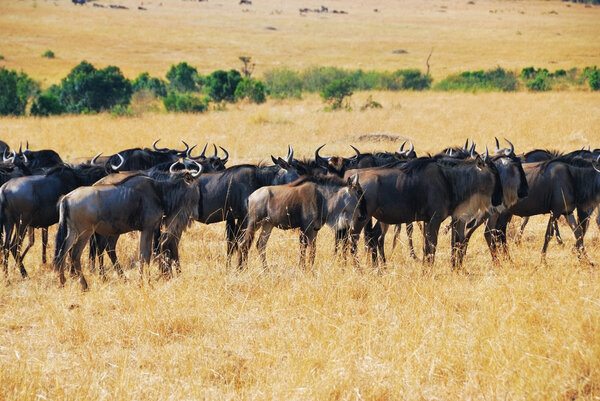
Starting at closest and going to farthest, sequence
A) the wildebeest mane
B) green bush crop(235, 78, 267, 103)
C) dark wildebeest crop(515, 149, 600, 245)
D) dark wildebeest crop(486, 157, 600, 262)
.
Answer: the wildebeest mane, dark wildebeest crop(486, 157, 600, 262), dark wildebeest crop(515, 149, 600, 245), green bush crop(235, 78, 267, 103)

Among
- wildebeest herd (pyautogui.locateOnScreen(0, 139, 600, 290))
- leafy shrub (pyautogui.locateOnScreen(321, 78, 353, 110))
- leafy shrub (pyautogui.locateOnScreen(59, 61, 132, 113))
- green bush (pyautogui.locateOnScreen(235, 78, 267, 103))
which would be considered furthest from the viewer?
green bush (pyautogui.locateOnScreen(235, 78, 267, 103))

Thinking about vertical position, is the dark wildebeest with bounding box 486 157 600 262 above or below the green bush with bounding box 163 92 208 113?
above

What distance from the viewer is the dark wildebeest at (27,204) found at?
Answer: 8664mm

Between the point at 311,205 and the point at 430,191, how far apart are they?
1.50 meters

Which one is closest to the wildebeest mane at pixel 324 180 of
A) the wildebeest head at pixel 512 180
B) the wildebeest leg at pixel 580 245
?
the wildebeest head at pixel 512 180

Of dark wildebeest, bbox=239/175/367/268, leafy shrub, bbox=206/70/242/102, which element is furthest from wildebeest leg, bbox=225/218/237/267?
leafy shrub, bbox=206/70/242/102

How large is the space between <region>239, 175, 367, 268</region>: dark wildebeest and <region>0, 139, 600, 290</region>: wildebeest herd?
1cm

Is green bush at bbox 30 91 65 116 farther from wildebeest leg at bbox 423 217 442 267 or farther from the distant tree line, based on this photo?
wildebeest leg at bbox 423 217 442 267

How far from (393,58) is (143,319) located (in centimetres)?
5516

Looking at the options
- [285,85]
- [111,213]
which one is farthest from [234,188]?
[285,85]

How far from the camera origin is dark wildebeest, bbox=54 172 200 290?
25.7ft

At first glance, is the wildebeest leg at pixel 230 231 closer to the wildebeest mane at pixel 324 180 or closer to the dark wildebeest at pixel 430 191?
the wildebeest mane at pixel 324 180

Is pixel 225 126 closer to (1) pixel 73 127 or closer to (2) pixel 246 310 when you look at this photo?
(1) pixel 73 127

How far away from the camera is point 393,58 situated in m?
59.5
